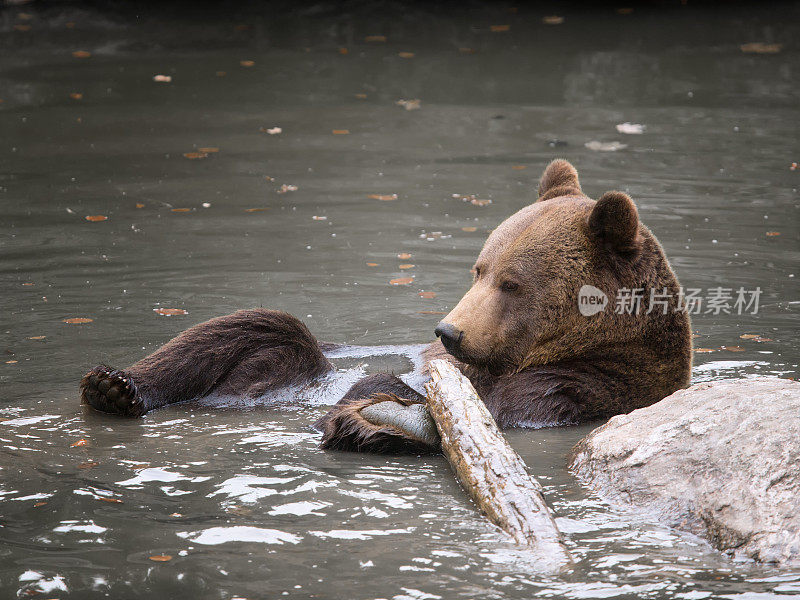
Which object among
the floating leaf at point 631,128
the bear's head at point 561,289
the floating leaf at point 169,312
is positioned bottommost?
the floating leaf at point 169,312

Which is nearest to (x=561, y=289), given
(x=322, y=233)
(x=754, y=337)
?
(x=754, y=337)

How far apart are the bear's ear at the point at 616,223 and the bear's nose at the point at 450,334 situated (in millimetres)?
997

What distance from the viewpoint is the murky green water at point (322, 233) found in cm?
416

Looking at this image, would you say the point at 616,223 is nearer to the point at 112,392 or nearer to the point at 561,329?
the point at 561,329

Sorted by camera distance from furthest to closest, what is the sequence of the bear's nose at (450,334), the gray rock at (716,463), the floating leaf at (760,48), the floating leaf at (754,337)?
the floating leaf at (760,48) < the floating leaf at (754,337) < the bear's nose at (450,334) < the gray rock at (716,463)

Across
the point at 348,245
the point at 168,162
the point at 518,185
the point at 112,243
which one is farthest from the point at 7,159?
the point at 518,185

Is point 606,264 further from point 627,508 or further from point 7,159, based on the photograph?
point 7,159

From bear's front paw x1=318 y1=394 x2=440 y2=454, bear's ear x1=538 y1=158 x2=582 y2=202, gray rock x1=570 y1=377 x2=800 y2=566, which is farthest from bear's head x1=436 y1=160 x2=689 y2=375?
gray rock x1=570 y1=377 x2=800 y2=566

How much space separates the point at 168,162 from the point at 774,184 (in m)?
7.47

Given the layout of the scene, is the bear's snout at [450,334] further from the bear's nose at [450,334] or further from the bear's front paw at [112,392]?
the bear's front paw at [112,392]

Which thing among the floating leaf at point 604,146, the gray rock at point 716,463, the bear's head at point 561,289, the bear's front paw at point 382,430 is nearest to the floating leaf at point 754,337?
the bear's head at point 561,289

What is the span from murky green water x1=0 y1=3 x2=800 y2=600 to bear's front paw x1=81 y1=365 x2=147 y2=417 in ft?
0.35

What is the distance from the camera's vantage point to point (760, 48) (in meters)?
17.6

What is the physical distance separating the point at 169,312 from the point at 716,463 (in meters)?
5.17
